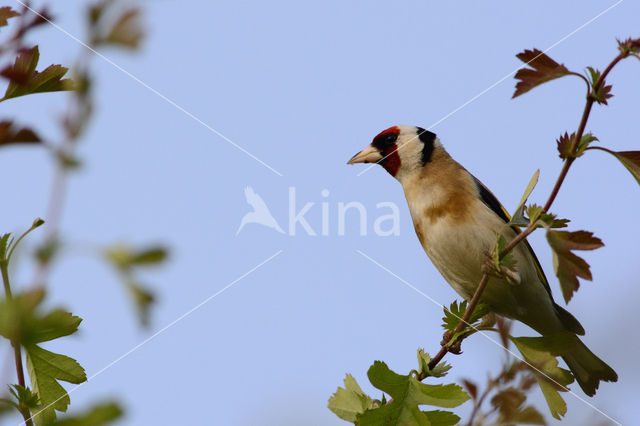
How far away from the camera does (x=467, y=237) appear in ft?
11.4

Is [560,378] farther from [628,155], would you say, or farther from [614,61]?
[614,61]

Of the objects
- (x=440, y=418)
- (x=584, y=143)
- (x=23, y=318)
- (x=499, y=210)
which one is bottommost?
(x=440, y=418)

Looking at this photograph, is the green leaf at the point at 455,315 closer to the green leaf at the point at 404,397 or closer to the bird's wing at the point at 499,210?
the green leaf at the point at 404,397

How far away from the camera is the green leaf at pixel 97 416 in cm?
67

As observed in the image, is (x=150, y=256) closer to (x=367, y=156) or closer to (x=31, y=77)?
(x=31, y=77)

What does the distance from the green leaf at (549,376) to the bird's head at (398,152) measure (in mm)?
1869

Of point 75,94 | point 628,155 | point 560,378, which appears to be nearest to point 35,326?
point 75,94

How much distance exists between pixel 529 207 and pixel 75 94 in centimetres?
121

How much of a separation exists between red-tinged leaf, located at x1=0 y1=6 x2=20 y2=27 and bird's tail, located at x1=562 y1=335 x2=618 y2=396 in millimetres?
2828

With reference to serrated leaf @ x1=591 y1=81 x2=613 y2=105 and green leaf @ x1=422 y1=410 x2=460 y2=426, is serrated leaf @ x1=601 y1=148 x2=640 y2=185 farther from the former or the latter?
green leaf @ x1=422 y1=410 x2=460 y2=426

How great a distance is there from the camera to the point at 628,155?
Result: 1.65 meters

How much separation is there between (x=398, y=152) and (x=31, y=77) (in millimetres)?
3112

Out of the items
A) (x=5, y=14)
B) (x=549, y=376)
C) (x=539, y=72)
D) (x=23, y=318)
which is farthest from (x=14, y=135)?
(x=549, y=376)

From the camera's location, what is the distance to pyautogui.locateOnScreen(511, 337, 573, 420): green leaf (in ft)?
6.17
